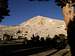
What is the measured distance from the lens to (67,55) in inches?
539

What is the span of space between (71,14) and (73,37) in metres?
2.00

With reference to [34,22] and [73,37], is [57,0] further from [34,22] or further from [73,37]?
[34,22]

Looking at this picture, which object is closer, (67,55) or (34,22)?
(67,55)

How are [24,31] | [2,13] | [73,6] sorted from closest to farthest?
[73,6] < [2,13] < [24,31]

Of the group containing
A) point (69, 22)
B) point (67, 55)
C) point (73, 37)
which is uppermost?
point (69, 22)

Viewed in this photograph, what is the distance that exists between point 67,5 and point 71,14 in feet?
2.60

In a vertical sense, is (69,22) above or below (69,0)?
below

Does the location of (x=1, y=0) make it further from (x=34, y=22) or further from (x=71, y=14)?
(x=34, y=22)

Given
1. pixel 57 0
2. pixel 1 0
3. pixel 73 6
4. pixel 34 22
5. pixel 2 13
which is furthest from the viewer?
pixel 34 22

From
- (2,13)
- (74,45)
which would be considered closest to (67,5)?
(74,45)

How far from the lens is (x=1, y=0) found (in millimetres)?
11828

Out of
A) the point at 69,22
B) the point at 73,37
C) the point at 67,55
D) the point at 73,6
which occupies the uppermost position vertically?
the point at 73,6

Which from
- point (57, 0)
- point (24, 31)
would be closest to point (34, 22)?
point (24, 31)

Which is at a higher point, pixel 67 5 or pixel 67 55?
pixel 67 5
